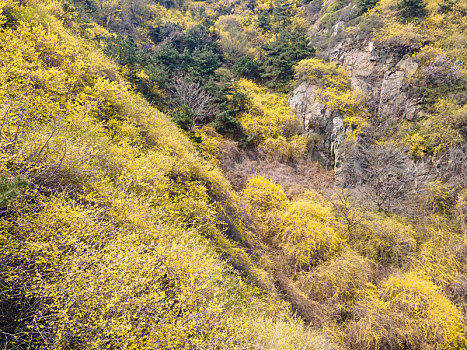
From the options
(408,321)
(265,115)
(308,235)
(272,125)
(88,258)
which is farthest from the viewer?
(265,115)

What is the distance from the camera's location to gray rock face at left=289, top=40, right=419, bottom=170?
Result: 13008mm

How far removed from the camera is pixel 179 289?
3.05m

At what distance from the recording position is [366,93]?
14195 millimetres

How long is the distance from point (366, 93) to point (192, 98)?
39.8ft

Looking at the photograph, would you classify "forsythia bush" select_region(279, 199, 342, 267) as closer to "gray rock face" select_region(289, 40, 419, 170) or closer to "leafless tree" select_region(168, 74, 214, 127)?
"gray rock face" select_region(289, 40, 419, 170)

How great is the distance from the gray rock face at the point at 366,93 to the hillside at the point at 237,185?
10 centimetres

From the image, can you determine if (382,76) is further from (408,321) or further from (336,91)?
(408,321)

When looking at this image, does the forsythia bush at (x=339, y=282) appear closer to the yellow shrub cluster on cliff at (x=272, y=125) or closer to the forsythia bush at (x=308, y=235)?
the forsythia bush at (x=308, y=235)

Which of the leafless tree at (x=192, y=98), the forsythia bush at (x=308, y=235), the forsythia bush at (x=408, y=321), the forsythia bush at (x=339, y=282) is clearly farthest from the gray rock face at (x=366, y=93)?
the forsythia bush at (x=408, y=321)

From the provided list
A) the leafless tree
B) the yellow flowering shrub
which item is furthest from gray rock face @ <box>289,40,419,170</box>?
the leafless tree

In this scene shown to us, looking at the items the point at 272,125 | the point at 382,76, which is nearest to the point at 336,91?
the point at 382,76

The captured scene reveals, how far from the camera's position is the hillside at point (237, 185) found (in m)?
2.51

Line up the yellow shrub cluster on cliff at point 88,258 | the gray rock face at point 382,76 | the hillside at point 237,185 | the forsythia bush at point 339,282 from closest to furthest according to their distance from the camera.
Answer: the yellow shrub cluster on cliff at point 88,258 → the hillside at point 237,185 → the forsythia bush at point 339,282 → the gray rock face at point 382,76

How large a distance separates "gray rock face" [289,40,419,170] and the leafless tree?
6.66m
